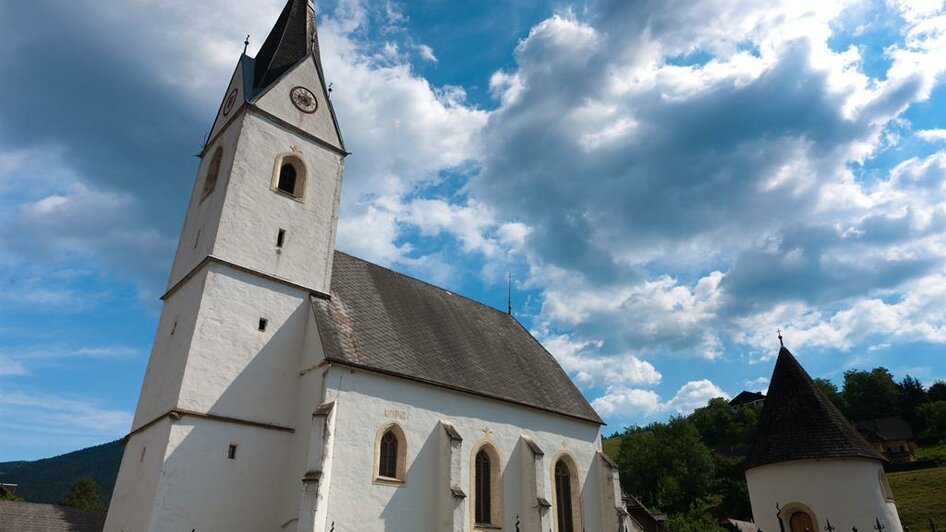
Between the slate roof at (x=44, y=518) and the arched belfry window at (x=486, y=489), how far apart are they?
14.7 metres

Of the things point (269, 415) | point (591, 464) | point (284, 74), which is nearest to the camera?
point (269, 415)

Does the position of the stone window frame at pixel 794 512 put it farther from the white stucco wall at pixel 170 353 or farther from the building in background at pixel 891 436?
the building in background at pixel 891 436

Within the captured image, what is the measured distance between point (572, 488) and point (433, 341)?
8024 mm

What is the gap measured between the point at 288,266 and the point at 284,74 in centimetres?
766

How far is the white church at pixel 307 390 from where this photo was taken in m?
15.8

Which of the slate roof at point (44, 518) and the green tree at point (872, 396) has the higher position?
the green tree at point (872, 396)

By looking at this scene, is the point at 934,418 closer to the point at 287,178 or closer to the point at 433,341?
the point at 433,341

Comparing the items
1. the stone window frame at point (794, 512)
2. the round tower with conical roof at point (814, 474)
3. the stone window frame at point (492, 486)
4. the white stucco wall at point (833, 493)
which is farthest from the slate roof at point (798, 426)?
the stone window frame at point (492, 486)

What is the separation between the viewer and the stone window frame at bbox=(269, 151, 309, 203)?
66.5 ft

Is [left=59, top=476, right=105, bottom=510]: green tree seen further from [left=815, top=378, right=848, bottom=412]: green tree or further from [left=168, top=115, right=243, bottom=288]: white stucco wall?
[left=815, top=378, right=848, bottom=412]: green tree

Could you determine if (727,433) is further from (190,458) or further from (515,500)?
(190,458)

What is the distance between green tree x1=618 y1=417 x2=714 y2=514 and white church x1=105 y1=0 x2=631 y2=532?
34475 millimetres

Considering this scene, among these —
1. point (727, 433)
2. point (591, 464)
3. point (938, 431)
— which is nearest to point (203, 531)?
point (591, 464)

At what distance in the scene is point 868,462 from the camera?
18.7 meters
